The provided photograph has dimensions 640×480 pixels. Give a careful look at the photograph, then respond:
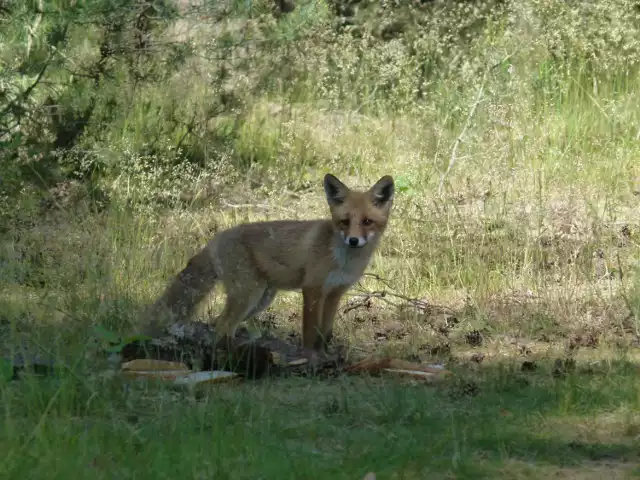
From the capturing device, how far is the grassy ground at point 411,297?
10.7ft

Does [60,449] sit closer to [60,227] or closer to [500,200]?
[60,227]

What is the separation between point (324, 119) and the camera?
9883 millimetres

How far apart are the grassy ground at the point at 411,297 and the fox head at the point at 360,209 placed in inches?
24.6

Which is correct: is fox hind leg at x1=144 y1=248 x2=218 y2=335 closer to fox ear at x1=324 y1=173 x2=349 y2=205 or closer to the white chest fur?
the white chest fur

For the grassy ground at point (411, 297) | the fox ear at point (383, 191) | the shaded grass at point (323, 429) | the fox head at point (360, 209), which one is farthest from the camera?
the fox ear at point (383, 191)

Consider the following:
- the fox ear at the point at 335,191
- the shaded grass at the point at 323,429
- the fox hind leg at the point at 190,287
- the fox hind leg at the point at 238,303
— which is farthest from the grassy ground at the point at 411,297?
the fox ear at the point at 335,191

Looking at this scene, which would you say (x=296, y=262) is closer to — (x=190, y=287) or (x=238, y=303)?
(x=238, y=303)

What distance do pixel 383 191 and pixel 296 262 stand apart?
656 mm

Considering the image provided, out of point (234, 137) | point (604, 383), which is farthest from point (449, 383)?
point (234, 137)

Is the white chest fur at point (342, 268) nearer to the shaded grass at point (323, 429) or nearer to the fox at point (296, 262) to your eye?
the fox at point (296, 262)

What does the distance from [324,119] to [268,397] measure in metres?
6.18

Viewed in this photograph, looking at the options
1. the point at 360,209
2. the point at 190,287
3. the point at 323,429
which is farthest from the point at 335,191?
the point at 323,429

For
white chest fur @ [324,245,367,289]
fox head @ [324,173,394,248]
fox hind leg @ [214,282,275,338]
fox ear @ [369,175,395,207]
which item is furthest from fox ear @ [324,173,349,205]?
fox hind leg @ [214,282,275,338]

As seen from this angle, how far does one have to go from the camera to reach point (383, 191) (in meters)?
5.52
